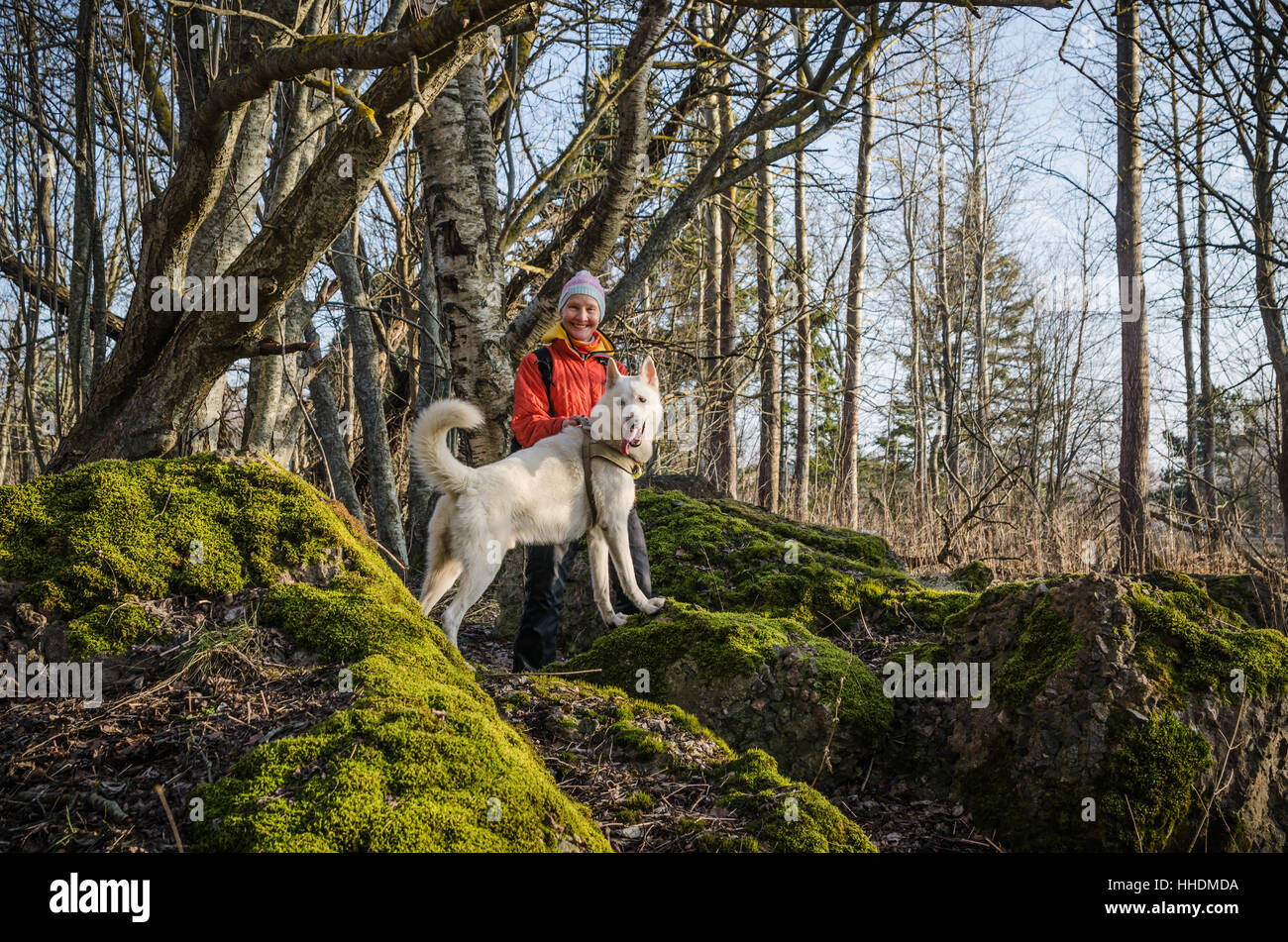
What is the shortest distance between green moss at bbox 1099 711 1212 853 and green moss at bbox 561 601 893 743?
3.57 ft

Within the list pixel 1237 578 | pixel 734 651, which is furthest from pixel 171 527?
pixel 1237 578

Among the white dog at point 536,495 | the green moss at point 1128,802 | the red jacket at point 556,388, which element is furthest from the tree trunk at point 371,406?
the green moss at point 1128,802

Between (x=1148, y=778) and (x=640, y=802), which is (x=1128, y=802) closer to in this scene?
(x=1148, y=778)

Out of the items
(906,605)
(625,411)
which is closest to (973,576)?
(906,605)

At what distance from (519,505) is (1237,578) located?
5592 mm

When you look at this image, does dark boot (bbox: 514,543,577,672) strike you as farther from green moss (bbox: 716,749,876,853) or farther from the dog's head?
green moss (bbox: 716,749,876,853)

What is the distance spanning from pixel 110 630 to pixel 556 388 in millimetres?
3085

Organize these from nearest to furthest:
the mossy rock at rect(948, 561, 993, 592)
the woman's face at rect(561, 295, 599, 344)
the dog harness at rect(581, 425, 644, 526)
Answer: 1. the dog harness at rect(581, 425, 644, 526)
2. the woman's face at rect(561, 295, 599, 344)
3. the mossy rock at rect(948, 561, 993, 592)

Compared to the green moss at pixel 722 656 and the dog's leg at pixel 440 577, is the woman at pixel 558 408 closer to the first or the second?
the green moss at pixel 722 656

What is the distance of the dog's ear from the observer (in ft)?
16.1

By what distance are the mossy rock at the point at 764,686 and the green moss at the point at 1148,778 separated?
1.09m

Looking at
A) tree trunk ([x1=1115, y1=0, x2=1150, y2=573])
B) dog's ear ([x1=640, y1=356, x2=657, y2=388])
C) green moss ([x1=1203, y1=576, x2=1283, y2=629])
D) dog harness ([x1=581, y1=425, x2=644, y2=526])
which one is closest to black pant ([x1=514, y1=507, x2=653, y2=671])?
dog harness ([x1=581, y1=425, x2=644, y2=526])

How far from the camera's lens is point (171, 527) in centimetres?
306

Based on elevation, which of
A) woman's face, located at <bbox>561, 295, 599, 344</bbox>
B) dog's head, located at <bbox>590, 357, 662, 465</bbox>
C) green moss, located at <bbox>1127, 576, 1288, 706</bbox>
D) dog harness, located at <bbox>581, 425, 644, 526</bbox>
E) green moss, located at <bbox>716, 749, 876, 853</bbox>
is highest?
woman's face, located at <bbox>561, 295, 599, 344</bbox>
